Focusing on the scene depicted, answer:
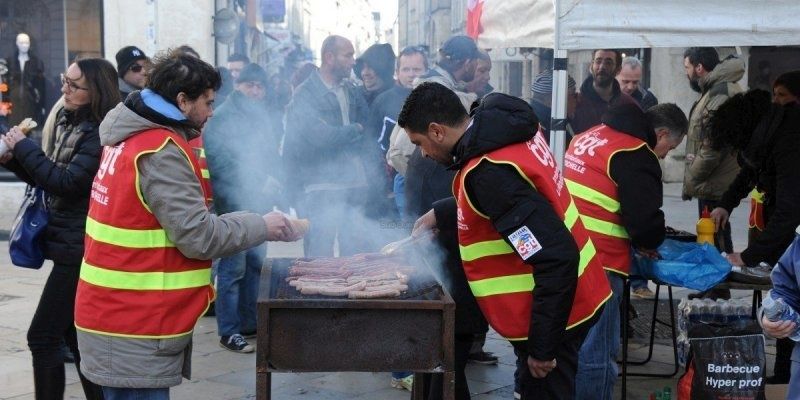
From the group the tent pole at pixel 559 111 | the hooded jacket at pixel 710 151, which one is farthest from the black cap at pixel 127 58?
the hooded jacket at pixel 710 151

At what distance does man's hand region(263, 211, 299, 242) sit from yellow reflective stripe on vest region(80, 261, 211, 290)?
0.38 meters

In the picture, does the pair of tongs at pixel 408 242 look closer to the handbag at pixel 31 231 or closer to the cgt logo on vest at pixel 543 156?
the cgt logo on vest at pixel 543 156

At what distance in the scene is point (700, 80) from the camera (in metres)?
7.93

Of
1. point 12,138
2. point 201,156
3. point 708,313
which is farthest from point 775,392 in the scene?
point 12,138

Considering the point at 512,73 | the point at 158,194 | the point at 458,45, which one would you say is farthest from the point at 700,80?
the point at 512,73

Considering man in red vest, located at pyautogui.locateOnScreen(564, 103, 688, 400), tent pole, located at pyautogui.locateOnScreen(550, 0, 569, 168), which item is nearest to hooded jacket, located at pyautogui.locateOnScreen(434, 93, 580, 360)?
man in red vest, located at pyautogui.locateOnScreen(564, 103, 688, 400)

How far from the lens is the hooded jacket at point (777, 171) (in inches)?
196

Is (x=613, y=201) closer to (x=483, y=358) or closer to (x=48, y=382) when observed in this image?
(x=483, y=358)

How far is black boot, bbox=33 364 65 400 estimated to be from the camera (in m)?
4.63

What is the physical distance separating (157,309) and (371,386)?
2734 millimetres

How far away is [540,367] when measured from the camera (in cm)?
349

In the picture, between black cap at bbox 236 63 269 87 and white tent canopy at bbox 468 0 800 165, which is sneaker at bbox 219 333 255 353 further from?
white tent canopy at bbox 468 0 800 165

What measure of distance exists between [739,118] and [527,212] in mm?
2781

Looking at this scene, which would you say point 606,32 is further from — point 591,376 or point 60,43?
point 60,43
